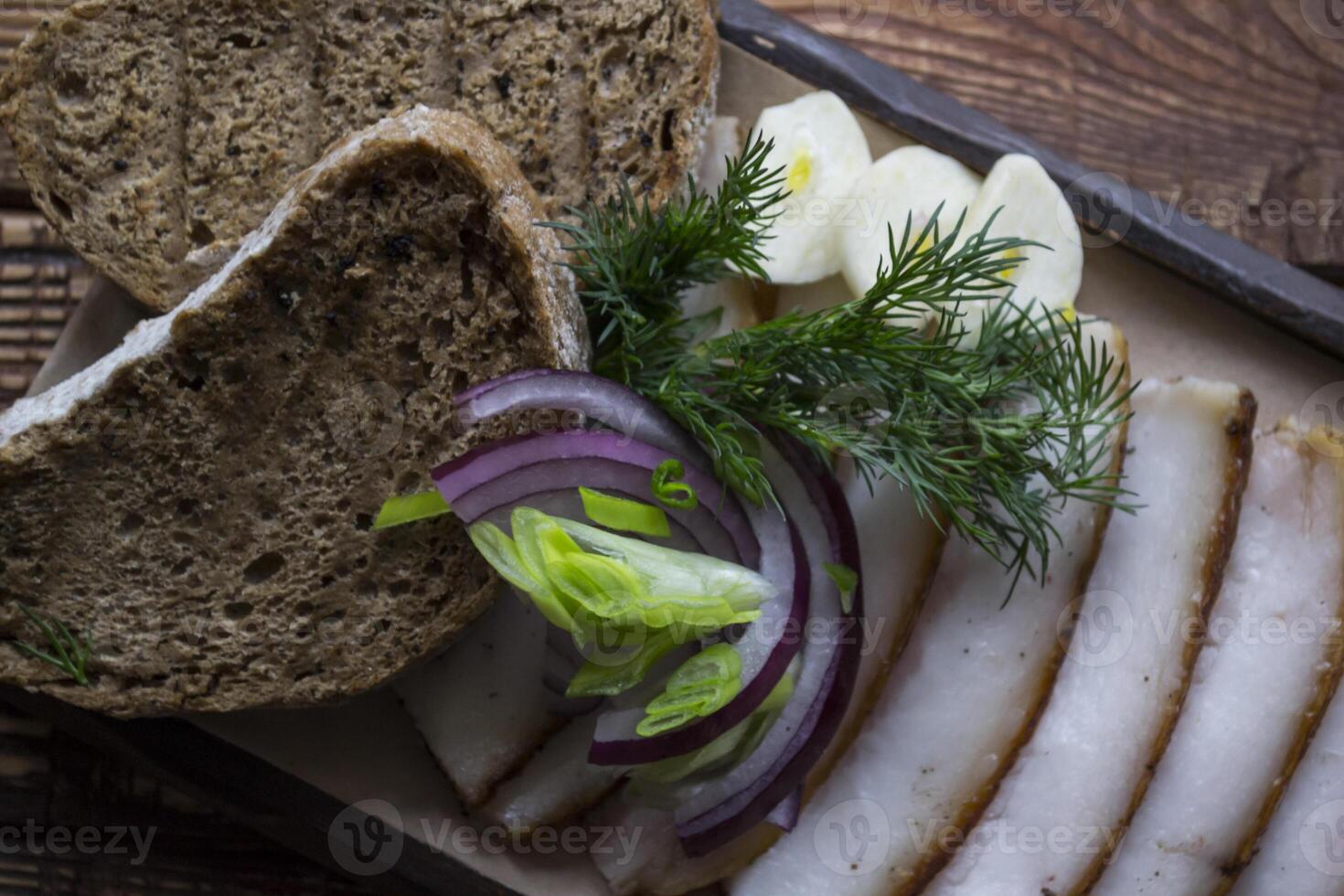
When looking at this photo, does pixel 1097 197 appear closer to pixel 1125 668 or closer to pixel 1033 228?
pixel 1033 228

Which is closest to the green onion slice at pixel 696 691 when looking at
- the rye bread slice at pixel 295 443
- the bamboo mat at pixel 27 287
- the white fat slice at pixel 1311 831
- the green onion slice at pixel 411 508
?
the rye bread slice at pixel 295 443

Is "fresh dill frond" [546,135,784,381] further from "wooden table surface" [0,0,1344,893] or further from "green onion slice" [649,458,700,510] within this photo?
"wooden table surface" [0,0,1344,893]

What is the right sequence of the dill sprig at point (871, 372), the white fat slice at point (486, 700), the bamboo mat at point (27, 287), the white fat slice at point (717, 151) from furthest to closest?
1. the bamboo mat at point (27, 287)
2. the white fat slice at point (717, 151)
3. the white fat slice at point (486, 700)
4. the dill sprig at point (871, 372)

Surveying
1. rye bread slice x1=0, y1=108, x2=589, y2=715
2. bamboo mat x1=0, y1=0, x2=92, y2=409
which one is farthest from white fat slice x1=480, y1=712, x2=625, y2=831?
bamboo mat x1=0, y1=0, x2=92, y2=409

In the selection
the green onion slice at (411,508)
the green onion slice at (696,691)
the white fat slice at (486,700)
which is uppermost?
the green onion slice at (411,508)

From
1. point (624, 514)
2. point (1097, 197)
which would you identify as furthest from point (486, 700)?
point (1097, 197)

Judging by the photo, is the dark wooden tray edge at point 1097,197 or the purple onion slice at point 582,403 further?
the dark wooden tray edge at point 1097,197

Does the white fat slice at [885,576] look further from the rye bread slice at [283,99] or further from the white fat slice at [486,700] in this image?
the rye bread slice at [283,99]
